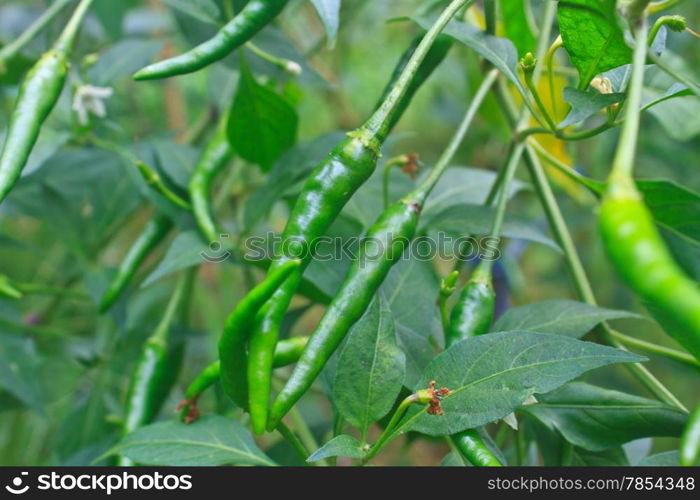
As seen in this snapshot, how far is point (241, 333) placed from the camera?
0.42 meters

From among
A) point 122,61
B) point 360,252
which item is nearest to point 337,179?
point 360,252

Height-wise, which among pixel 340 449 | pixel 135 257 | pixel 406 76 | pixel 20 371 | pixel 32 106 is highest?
pixel 406 76

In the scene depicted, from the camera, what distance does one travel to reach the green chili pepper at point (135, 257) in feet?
2.35

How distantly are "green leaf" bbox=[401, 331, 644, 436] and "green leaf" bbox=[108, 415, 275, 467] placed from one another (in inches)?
5.5

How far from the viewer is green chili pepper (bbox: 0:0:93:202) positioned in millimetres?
485

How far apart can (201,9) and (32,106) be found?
0.17 metres

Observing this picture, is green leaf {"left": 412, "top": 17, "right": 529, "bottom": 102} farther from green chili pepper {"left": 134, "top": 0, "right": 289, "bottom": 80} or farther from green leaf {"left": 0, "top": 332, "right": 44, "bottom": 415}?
green leaf {"left": 0, "top": 332, "right": 44, "bottom": 415}

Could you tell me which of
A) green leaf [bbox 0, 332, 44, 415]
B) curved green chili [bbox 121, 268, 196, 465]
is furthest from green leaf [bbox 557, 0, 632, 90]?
green leaf [bbox 0, 332, 44, 415]

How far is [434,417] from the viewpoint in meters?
0.44

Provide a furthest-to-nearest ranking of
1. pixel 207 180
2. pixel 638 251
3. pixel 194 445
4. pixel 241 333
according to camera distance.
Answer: pixel 207 180 → pixel 194 445 → pixel 241 333 → pixel 638 251

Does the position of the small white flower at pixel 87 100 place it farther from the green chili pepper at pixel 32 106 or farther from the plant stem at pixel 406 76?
the plant stem at pixel 406 76

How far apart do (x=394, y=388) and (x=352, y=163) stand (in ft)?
0.48

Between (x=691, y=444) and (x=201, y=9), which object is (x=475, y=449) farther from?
(x=201, y=9)

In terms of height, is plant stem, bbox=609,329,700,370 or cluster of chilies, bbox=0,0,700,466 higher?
cluster of chilies, bbox=0,0,700,466
